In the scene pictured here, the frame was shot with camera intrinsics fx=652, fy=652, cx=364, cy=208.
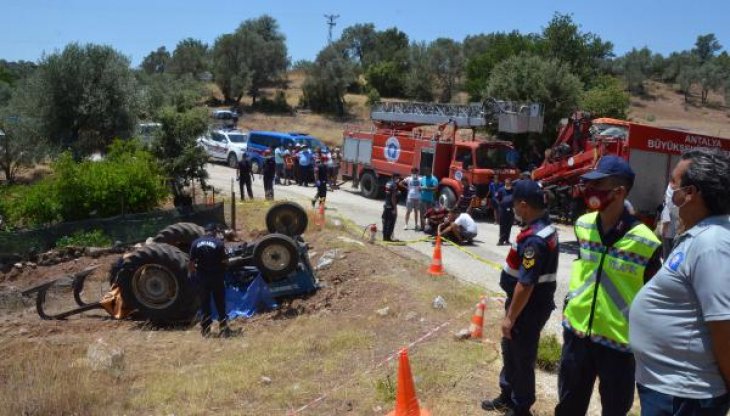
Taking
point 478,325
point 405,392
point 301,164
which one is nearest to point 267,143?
point 301,164

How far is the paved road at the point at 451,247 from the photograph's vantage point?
1098cm

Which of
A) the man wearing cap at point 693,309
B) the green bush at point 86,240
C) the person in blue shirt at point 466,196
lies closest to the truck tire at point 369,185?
the person in blue shirt at point 466,196

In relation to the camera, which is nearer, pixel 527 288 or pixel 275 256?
pixel 527 288

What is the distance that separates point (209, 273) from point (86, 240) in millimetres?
6085

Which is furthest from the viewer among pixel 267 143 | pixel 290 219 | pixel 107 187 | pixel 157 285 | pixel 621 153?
pixel 267 143

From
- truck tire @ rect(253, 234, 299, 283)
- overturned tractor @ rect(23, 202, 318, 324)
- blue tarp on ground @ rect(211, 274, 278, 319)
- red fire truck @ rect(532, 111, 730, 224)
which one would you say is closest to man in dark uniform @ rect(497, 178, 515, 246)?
red fire truck @ rect(532, 111, 730, 224)

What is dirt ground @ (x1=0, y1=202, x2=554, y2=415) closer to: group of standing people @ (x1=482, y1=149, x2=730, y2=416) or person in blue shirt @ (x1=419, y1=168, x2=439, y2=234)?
group of standing people @ (x1=482, y1=149, x2=730, y2=416)

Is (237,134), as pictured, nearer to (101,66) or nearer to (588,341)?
(101,66)

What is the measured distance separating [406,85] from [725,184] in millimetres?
57859

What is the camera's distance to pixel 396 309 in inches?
340

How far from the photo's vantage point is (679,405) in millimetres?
2828

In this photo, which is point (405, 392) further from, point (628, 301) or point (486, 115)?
point (486, 115)

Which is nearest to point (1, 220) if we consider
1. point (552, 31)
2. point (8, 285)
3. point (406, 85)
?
point (8, 285)

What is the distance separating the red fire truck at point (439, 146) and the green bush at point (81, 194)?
25.7ft
